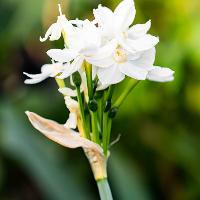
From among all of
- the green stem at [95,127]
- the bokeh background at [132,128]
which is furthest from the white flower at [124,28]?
the bokeh background at [132,128]

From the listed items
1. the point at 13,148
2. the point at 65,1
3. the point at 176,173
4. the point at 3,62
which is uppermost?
the point at 65,1

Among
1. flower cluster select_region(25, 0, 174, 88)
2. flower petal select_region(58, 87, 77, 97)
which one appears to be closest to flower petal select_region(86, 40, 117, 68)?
flower cluster select_region(25, 0, 174, 88)

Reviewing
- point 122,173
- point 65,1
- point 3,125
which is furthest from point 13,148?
point 65,1

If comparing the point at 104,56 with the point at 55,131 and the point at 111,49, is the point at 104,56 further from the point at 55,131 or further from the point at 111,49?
the point at 55,131

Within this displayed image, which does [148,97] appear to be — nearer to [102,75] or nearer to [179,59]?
[179,59]

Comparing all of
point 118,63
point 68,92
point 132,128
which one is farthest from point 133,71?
point 132,128

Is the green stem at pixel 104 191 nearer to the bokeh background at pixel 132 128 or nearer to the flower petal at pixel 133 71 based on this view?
the flower petal at pixel 133 71
